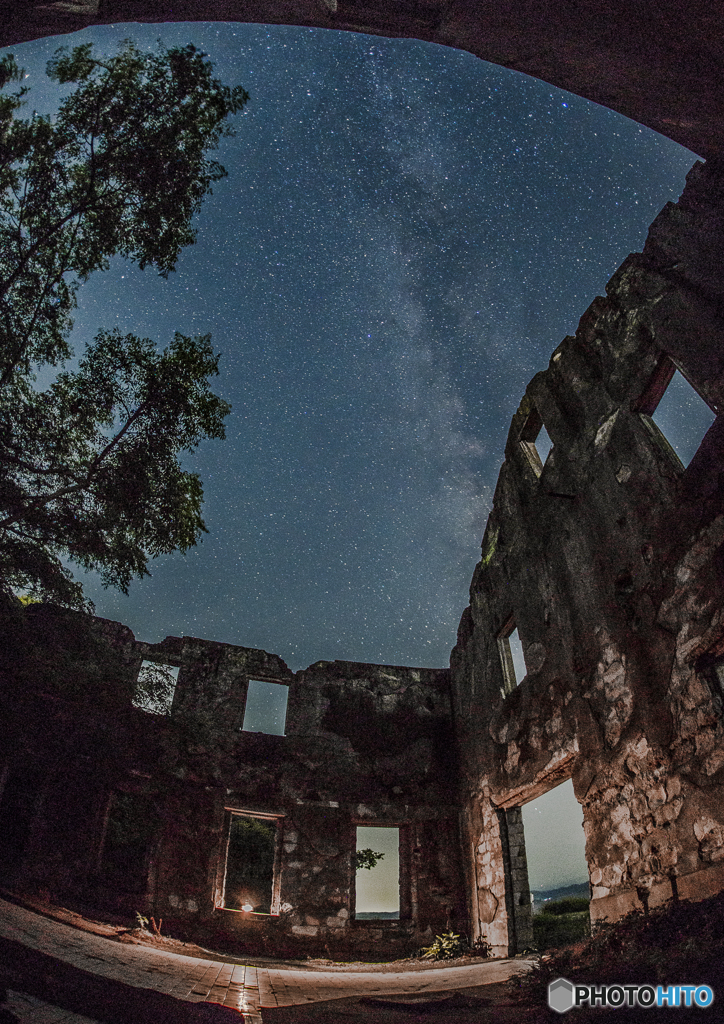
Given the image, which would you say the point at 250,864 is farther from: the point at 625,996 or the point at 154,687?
the point at 625,996

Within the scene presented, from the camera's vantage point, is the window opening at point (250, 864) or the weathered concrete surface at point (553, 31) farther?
the window opening at point (250, 864)

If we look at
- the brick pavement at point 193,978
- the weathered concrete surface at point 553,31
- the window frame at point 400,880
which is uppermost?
the weathered concrete surface at point 553,31

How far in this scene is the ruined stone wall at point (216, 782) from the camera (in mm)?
9469

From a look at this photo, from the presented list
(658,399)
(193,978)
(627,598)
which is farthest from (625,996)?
(658,399)

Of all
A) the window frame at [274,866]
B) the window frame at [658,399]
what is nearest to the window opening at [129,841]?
the window frame at [274,866]

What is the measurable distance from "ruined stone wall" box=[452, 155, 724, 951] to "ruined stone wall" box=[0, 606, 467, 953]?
2278 millimetres

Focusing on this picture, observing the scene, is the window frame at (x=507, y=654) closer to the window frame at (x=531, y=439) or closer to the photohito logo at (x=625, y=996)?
the window frame at (x=531, y=439)

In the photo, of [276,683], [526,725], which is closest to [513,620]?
[526,725]

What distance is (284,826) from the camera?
11.3 metres

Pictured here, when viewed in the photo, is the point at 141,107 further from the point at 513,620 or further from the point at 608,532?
the point at 513,620

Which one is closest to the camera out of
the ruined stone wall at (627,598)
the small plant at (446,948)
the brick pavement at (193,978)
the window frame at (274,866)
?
the brick pavement at (193,978)

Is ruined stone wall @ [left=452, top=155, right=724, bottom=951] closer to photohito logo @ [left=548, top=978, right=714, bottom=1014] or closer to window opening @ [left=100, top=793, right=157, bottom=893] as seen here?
photohito logo @ [left=548, top=978, right=714, bottom=1014]

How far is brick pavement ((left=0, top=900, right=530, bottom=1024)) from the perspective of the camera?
3.73 meters

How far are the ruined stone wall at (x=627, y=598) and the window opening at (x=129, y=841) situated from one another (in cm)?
680
